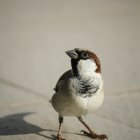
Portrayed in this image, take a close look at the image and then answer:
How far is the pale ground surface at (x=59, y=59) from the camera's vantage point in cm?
405

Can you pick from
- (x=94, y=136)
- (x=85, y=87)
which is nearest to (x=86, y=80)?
(x=85, y=87)

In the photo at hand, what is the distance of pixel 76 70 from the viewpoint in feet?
11.3

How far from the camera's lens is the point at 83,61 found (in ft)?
11.2

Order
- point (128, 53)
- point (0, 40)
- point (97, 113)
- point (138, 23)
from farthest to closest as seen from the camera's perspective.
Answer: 1. point (138, 23)
2. point (0, 40)
3. point (128, 53)
4. point (97, 113)

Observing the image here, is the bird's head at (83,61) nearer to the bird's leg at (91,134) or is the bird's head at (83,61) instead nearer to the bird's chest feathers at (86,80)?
the bird's chest feathers at (86,80)

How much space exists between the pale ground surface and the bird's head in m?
0.68

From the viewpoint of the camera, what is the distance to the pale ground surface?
4.05 metres

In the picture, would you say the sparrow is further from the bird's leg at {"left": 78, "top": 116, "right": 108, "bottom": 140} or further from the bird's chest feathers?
the bird's leg at {"left": 78, "top": 116, "right": 108, "bottom": 140}

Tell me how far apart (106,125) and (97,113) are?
323 mm

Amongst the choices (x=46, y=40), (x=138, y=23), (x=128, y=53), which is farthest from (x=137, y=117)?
(x=138, y=23)

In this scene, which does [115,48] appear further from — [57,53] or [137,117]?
[137,117]

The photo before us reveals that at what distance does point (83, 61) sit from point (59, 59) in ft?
8.59

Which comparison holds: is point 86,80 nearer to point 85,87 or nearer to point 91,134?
point 85,87

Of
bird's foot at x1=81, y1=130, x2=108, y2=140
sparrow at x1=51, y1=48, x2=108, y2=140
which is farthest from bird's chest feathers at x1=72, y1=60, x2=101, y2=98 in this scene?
bird's foot at x1=81, y1=130, x2=108, y2=140
